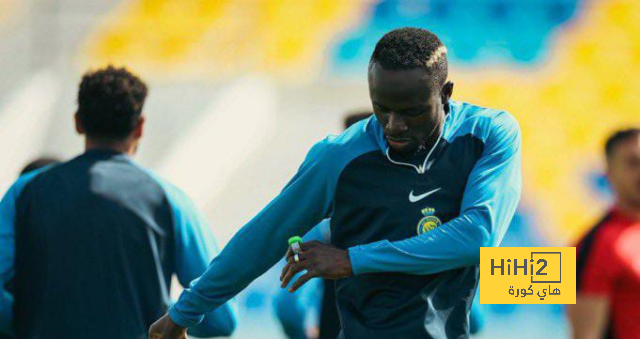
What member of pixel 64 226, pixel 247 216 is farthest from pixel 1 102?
pixel 64 226

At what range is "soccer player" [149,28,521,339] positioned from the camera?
2793 mm

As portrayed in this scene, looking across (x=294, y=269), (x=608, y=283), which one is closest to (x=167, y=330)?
(x=294, y=269)

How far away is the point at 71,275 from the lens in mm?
3795

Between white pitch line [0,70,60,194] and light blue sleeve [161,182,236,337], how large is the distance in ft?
21.7

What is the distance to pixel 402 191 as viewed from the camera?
9.49 feet

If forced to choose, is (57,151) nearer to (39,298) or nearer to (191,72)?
(191,72)

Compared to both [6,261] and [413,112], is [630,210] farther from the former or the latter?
[6,261]

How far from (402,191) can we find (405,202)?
0.03 meters

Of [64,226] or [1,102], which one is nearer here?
[64,226]

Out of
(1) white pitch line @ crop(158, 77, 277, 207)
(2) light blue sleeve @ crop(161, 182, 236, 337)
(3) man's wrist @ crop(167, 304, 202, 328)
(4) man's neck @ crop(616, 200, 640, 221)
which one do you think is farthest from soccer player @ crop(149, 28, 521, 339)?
(1) white pitch line @ crop(158, 77, 277, 207)

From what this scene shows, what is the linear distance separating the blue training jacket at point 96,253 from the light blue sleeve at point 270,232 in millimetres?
674

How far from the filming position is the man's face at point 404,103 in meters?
2.76

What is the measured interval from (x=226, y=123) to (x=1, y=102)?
2.19 m

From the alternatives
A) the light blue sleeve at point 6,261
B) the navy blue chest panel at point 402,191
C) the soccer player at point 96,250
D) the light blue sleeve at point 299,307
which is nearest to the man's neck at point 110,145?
the soccer player at point 96,250
